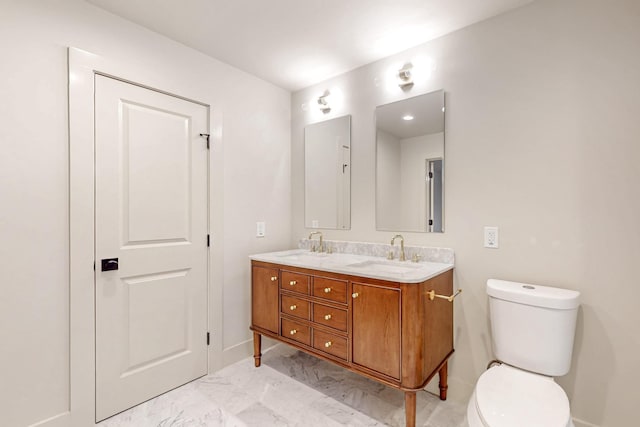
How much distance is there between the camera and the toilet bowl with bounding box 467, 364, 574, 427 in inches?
45.2

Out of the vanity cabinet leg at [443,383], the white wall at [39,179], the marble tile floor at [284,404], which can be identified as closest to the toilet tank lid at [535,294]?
the vanity cabinet leg at [443,383]

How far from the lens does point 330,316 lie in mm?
1894

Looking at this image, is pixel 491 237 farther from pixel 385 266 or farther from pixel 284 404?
pixel 284 404

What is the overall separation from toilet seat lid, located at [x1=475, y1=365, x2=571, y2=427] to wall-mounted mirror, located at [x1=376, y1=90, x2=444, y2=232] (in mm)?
916

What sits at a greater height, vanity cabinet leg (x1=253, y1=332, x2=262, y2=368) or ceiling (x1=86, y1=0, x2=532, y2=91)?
ceiling (x1=86, y1=0, x2=532, y2=91)

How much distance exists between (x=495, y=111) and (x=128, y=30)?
2.35 metres

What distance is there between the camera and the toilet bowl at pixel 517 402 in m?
1.15

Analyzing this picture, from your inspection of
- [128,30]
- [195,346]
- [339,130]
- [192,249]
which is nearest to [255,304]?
[195,346]

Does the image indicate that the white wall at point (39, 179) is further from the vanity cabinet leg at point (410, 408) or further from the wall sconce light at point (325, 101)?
the vanity cabinet leg at point (410, 408)

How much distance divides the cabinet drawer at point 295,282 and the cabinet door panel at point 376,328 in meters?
0.39

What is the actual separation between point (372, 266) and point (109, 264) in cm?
167

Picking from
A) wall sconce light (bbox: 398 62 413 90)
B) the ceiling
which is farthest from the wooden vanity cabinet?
the ceiling

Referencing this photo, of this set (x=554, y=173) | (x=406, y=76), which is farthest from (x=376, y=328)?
(x=406, y=76)

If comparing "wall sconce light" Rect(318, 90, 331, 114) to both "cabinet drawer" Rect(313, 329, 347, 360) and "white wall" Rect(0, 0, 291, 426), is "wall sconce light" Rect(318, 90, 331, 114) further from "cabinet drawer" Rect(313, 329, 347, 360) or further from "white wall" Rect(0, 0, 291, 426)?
"cabinet drawer" Rect(313, 329, 347, 360)
